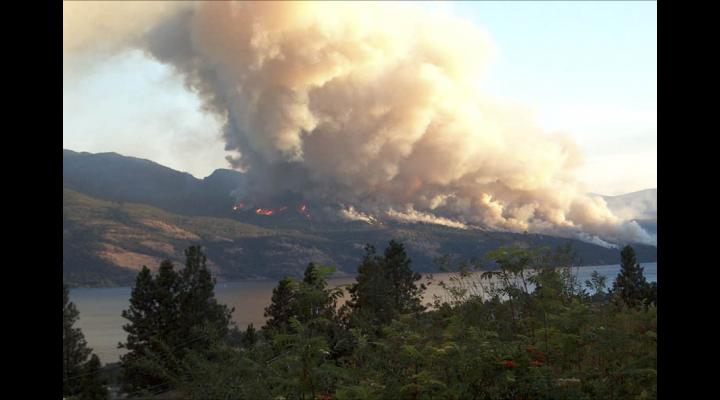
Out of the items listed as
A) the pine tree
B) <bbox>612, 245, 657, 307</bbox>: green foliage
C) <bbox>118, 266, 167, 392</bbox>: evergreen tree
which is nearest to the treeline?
the pine tree

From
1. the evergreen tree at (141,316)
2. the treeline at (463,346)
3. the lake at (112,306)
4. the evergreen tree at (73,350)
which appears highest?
the treeline at (463,346)

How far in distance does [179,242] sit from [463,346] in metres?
165

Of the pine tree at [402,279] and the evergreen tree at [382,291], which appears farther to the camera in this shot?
the pine tree at [402,279]

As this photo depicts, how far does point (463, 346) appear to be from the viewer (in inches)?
273

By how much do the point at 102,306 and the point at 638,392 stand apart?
461 ft

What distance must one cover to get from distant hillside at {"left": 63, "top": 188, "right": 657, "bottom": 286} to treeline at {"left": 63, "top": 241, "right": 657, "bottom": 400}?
3938 inches

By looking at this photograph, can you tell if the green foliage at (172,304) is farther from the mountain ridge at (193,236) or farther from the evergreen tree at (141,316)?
the mountain ridge at (193,236)

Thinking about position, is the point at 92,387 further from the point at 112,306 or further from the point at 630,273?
the point at 112,306

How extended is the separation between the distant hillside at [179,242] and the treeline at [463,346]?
328 ft

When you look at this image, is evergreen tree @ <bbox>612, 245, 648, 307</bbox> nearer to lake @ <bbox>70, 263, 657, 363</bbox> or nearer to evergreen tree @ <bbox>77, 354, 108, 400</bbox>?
evergreen tree @ <bbox>77, 354, 108, 400</bbox>

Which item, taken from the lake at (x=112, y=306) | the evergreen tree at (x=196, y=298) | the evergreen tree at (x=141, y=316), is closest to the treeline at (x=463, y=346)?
the evergreen tree at (x=196, y=298)

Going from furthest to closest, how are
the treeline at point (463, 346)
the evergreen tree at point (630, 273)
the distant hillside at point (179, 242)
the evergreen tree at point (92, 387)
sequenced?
the distant hillside at point (179, 242)
the evergreen tree at point (92, 387)
the evergreen tree at point (630, 273)
the treeline at point (463, 346)

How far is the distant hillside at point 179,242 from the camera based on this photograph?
132750 mm

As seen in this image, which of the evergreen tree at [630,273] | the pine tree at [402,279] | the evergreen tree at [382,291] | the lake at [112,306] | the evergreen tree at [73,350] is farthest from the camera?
the lake at [112,306]
